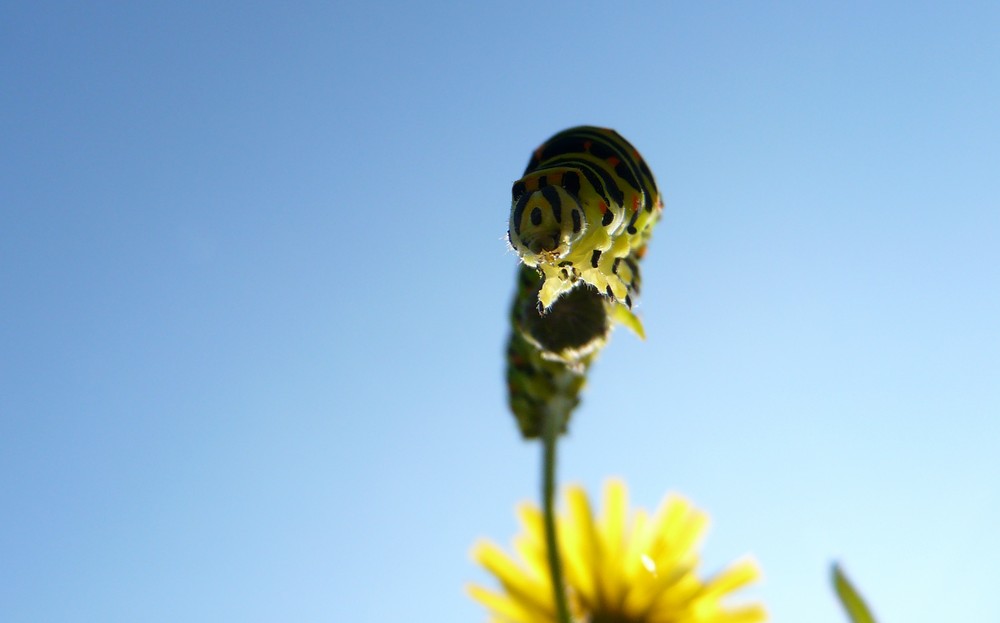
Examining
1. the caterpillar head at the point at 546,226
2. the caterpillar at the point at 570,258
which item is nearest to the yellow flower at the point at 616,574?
the caterpillar at the point at 570,258

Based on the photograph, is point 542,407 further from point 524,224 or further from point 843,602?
point 843,602

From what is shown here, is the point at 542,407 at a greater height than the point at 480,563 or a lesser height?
greater

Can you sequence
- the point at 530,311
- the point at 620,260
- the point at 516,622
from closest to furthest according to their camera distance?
the point at 516,622
the point at 530,311
the point at 620,260

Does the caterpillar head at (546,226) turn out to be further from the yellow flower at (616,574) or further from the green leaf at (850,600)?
the green leaf at (850,600)

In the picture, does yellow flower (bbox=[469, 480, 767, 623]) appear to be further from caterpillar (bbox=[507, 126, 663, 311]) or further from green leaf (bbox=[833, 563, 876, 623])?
green leaf (bbox=[833, 563, 876, 623])

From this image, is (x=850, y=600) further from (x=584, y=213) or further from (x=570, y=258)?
(x=584, y=213)

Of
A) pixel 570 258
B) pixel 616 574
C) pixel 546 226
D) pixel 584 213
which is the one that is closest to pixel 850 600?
pixel 616 574

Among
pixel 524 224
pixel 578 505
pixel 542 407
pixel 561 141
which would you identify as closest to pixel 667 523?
pixel 578 505
